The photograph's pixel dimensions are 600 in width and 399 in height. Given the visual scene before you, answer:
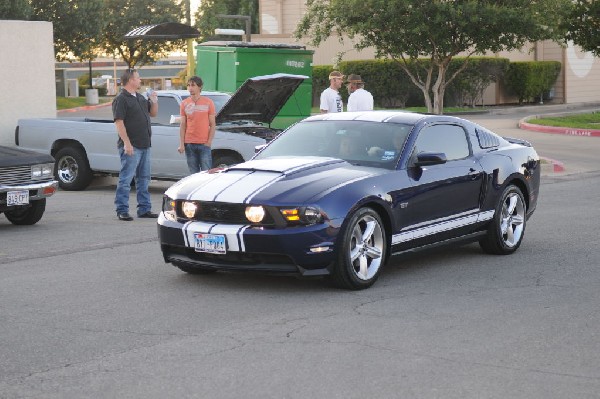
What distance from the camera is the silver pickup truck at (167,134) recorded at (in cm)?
1647

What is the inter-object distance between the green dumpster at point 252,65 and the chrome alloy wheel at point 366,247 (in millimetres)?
13132

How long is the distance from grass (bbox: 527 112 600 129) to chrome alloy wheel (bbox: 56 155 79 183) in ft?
63.5

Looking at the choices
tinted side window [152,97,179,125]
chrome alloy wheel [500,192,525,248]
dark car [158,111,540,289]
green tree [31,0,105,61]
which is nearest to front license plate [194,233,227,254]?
dark car [158,111,540,289]

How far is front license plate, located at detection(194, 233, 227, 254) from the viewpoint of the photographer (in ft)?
28.8

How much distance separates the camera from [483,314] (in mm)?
7992

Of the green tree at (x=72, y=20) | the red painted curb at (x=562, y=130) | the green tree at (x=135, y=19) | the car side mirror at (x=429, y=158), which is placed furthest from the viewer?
the green tree at (x=135, y=19)

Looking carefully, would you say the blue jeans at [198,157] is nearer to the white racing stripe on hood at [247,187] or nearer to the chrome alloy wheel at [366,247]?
the white racing stripe on hood at [247,187]

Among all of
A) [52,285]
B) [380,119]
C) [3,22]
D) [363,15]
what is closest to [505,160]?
[380,119]

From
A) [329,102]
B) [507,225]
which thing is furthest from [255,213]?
[329,102]

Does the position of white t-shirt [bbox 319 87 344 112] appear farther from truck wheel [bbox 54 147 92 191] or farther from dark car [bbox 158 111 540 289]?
dark car [bbox 158 111 540 289]

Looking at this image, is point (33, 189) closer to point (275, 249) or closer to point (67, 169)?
point (67, 169)

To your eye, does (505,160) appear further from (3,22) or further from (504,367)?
(3,22)

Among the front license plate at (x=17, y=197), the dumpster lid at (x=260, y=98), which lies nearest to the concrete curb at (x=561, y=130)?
the dumpster lid at (x=260, y=98)

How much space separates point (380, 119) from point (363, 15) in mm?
18471
